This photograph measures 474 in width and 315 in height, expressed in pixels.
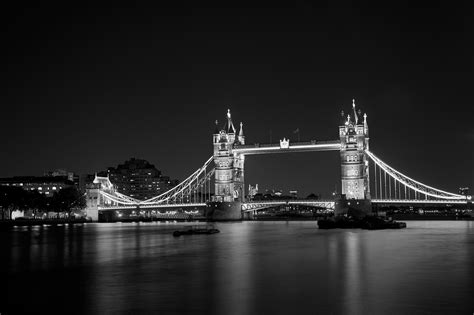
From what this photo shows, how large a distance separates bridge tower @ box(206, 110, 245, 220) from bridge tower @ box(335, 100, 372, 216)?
15.6 meters

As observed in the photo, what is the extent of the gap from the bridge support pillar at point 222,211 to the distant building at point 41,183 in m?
44.4

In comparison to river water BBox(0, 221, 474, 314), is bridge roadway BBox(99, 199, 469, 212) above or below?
above

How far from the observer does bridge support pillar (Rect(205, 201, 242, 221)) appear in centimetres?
8238

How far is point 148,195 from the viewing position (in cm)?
16275

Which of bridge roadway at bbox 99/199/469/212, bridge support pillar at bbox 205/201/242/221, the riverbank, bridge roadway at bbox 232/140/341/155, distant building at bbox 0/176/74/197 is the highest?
bridge roadway at bbox 232/140/341/155

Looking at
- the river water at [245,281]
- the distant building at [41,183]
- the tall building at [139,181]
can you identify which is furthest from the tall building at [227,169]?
the tall building at [139,181]

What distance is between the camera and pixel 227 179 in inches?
3314

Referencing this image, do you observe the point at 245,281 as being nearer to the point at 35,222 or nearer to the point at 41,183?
the point at 35,222

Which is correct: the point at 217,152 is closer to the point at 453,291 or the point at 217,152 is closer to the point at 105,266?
the point at 105,266

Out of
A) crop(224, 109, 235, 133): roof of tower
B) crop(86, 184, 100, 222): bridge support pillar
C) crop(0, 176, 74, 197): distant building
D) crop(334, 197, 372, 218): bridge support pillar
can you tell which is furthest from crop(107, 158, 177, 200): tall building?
crop(334, 197, 372, 218): bridge support pillar

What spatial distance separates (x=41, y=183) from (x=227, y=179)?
49893mm

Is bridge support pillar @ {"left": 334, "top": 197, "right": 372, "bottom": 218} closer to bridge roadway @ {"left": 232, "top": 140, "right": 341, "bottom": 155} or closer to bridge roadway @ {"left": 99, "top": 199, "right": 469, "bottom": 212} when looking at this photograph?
bridge roadway @ {"left": 99, "top": 199, "right": 469, "bottom": 212}

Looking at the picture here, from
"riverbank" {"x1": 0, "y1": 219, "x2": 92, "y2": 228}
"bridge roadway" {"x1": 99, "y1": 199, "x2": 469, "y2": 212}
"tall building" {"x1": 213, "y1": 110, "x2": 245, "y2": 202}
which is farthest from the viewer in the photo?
"tall building" {"x1": 213, "y1": 110, "x2": 245, "y2": 202}

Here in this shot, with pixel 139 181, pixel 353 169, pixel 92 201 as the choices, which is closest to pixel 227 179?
pixel 353 169
